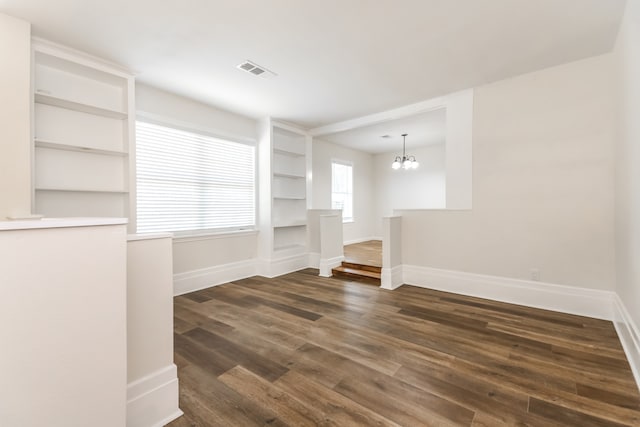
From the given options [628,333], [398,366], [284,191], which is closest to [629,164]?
[628,333]

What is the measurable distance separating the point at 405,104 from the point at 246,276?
146 inches

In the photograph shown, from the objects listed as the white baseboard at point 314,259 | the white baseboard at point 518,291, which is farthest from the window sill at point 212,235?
the white baseboard at point 518,291

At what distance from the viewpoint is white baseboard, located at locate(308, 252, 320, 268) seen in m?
5.37

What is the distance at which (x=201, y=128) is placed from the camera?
405cm

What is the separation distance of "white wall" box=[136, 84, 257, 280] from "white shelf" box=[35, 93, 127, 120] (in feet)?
1.31

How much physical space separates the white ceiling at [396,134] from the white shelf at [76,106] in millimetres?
3894

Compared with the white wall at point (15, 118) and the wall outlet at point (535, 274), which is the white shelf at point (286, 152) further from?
the wall outlet at point (535, 274)

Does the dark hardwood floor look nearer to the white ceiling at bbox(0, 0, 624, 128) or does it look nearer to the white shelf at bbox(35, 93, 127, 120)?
the white shelf at bbox(35, 93, 127, 120)

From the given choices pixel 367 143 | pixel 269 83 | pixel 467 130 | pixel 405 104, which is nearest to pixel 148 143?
pixel 269 83

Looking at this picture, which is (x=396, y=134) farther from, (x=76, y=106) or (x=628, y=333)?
(x=76, y=106)

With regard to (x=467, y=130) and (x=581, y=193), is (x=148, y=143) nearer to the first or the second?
(x=467, y=130)

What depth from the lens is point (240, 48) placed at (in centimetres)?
270

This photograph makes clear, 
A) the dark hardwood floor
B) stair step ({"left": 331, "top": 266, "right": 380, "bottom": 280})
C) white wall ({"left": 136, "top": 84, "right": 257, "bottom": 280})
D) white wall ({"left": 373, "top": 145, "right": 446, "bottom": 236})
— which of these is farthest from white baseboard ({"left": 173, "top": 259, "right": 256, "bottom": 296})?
white wall ({"left": 373, "top": 145, "right": 446, "bottom": 236})

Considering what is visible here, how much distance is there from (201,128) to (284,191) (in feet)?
6.09
